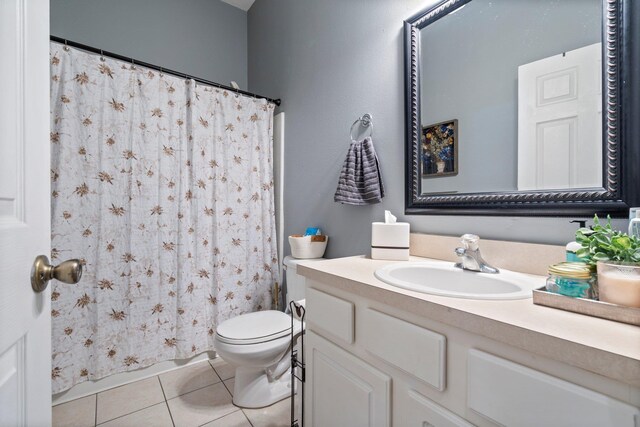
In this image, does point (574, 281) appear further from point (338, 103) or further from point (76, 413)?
point (76, 413)

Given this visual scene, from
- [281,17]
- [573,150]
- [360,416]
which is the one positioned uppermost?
[281,17]

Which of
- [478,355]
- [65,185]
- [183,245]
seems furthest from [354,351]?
[65,185]

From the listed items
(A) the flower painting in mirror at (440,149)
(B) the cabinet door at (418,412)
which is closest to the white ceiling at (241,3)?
(A) the flower painting in mirror at (440,149)

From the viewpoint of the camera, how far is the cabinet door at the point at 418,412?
0.61m

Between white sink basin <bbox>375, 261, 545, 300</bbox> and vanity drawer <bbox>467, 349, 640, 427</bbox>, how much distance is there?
0.53 feet

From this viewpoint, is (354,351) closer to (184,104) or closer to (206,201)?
(206,201)

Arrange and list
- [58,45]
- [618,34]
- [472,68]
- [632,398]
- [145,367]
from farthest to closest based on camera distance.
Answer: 1. [145,367]
2. [58,45]
3. [472,68]
4. [618,34]
5. [632,398]

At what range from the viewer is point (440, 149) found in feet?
3.86

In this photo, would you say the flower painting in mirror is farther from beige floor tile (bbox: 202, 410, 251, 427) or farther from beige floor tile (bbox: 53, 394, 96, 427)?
beige floor tile (bbox: 53, 394, 96, 427)

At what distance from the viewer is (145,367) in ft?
5.54

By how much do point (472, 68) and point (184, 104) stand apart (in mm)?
1622

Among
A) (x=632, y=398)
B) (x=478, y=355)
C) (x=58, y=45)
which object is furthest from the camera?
(x=58, y=45)

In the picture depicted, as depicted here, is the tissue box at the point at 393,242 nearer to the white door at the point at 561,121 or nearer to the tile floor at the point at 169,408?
the white door at the point at 561,121

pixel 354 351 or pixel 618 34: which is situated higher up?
pixel 618 34
